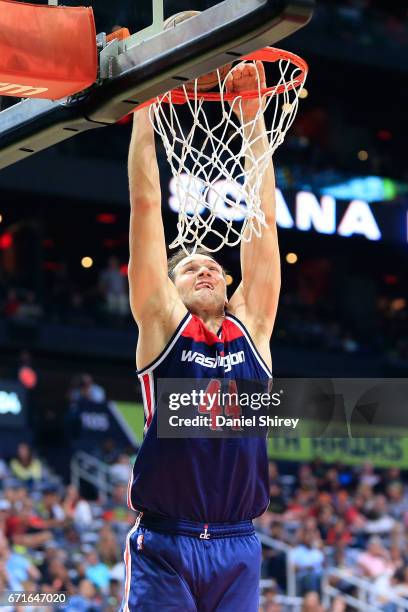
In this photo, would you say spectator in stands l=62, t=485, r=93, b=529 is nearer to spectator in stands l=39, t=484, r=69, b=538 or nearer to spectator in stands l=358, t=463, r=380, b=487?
spectator in stands l=39, t=484, r=69, b=538

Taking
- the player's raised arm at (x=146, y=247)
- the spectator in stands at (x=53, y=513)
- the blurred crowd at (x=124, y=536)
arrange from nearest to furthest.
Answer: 1. the player's raised arm at (x=146, y=247)
2. the blurred crowd at (x=124, y=536)
3. the spectator in stands at (x=53, y=513)

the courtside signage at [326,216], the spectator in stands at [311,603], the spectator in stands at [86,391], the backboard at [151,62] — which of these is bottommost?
the spectator in stands at [311,603]

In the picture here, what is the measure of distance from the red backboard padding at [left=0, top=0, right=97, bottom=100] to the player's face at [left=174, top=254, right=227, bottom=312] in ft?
2.91

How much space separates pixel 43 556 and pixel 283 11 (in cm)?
871

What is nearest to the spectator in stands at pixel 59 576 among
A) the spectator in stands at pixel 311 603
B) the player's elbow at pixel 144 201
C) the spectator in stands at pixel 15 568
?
the spectator in stands at pixel 15 568

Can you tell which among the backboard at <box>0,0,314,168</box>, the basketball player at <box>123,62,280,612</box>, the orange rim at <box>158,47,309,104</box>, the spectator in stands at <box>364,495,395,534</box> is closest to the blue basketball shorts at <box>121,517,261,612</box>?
the basketball player at <box>123,62,280,612</box>

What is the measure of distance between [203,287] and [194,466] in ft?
2.57

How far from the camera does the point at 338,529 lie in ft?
44.6

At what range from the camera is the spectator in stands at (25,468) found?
45.0 ft

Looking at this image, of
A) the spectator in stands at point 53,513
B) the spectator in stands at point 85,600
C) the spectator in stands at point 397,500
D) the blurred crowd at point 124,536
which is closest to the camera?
the spectator in stands at point 85,600

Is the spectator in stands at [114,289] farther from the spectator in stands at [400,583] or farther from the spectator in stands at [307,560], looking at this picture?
the spectator in stands at [400,583]

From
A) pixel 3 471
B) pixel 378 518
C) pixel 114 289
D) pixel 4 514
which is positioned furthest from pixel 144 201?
pixel 114 289

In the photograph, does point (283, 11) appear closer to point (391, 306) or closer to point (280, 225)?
point (280, 225)

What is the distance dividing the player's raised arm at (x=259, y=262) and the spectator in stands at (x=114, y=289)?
1291 cm
